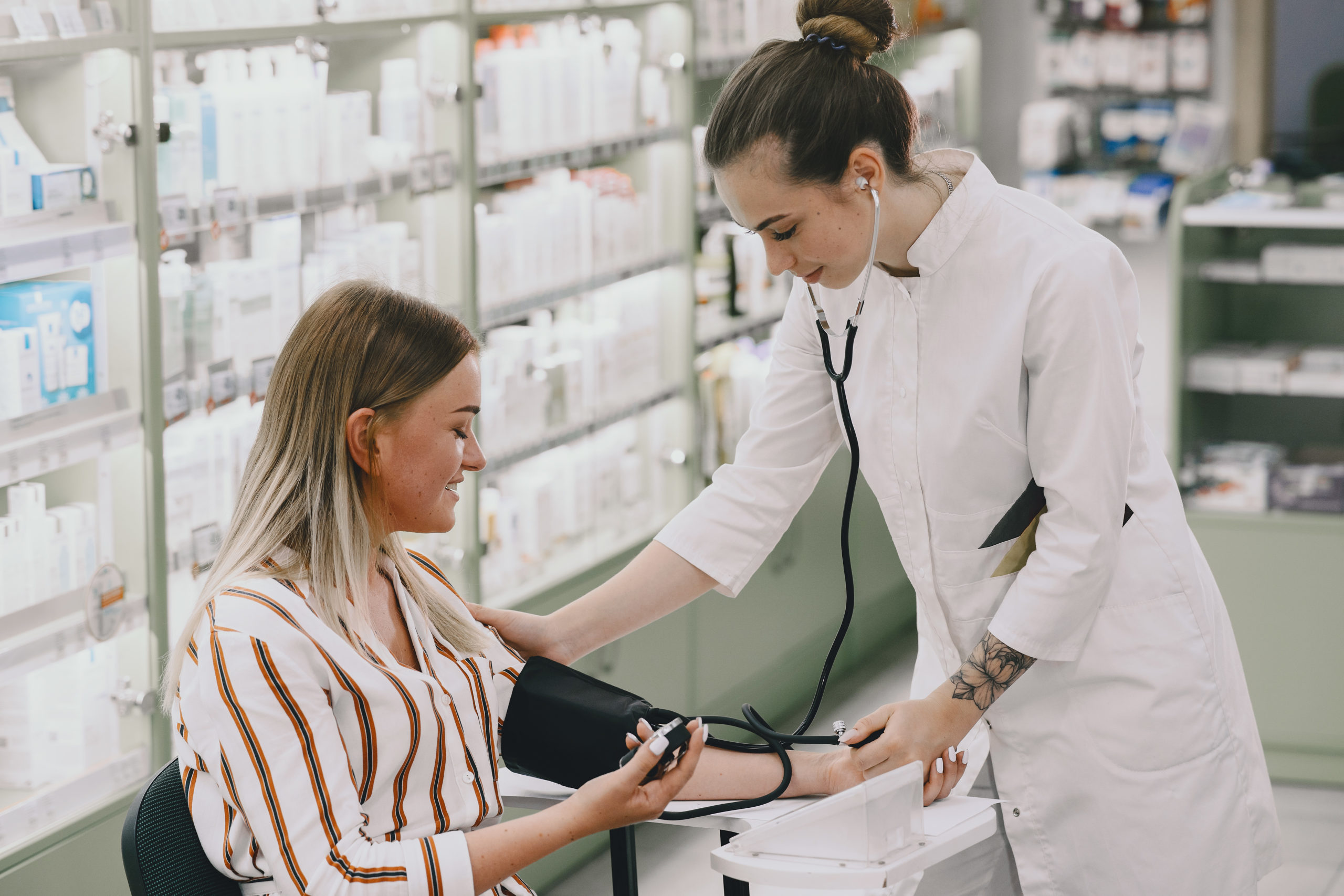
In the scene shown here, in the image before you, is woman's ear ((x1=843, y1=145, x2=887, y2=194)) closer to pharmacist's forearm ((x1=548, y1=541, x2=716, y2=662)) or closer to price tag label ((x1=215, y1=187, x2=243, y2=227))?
pharmacist's forearm ((x1=548, y1=541, x2=716, y2=662))

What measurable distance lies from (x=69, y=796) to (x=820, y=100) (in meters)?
1.63

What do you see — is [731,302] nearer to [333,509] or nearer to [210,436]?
[210,436]

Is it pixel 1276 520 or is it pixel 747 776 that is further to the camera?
pixel 1276 520

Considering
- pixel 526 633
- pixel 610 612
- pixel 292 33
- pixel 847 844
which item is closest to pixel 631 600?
pixel 610 612

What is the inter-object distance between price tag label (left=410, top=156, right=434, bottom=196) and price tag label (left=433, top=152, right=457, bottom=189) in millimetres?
11

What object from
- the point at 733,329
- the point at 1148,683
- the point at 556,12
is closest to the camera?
the point at 1148,683

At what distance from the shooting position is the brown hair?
156cm

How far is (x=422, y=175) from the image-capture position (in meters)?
2.96

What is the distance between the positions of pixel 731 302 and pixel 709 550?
7.59 ft

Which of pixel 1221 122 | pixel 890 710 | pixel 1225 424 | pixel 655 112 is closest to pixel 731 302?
pixel 655 112

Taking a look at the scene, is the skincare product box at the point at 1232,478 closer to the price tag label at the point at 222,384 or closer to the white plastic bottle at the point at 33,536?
the price tag label at the point at 222,384

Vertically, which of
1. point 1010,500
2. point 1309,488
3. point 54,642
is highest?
point 1010,500

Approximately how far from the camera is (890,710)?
161 centimetres

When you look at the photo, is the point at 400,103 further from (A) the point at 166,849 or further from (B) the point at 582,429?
(A) the point at 166,849
